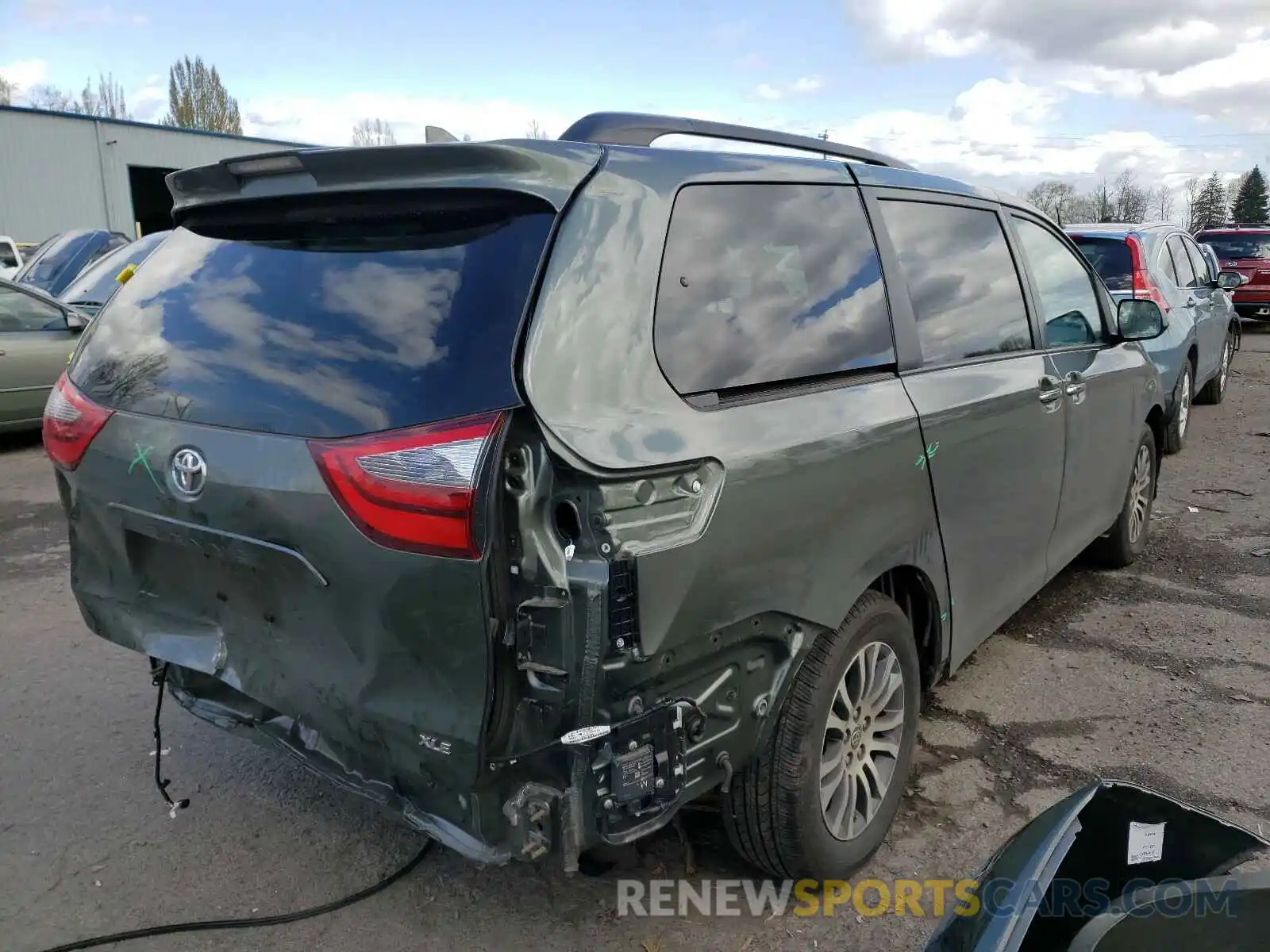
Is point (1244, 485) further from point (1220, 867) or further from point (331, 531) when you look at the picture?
point (331, 531)

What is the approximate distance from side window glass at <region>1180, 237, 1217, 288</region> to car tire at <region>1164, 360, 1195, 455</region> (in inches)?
44.1

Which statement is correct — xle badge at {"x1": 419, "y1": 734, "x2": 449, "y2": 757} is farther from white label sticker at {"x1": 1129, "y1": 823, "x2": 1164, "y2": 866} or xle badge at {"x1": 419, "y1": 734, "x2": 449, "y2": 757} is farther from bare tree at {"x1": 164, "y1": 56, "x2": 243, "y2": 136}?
bare tree at {"x1": 164, "y1": 56, "x2": 243, "y2": 136}

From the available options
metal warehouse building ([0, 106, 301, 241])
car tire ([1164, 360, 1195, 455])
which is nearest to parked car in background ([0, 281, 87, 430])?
car tire ([1164, 360, 1195, 455])

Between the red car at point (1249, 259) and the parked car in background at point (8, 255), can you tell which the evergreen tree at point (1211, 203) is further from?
the parked car in background at point (8, 255)

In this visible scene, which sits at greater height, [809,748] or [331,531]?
[331,531]

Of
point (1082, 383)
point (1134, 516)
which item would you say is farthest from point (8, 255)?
point (1082, 383)

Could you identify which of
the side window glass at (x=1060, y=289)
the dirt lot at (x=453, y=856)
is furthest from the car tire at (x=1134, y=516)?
the side window glass at (x=1060, y=289)

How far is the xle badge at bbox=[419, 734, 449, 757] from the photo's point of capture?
2037mm

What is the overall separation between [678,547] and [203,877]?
1832 mm

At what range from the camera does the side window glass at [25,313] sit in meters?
8.60

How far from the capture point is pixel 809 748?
2475 mm

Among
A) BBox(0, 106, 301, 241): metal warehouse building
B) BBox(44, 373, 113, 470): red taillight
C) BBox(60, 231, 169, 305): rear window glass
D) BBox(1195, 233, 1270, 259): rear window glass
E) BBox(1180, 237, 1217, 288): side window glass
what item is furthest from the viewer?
BBox(0, 106, 301, 241): metal warehouse building

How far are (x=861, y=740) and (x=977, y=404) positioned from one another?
1187 millimetres

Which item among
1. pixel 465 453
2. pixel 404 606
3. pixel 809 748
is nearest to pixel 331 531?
pixel 404 606
